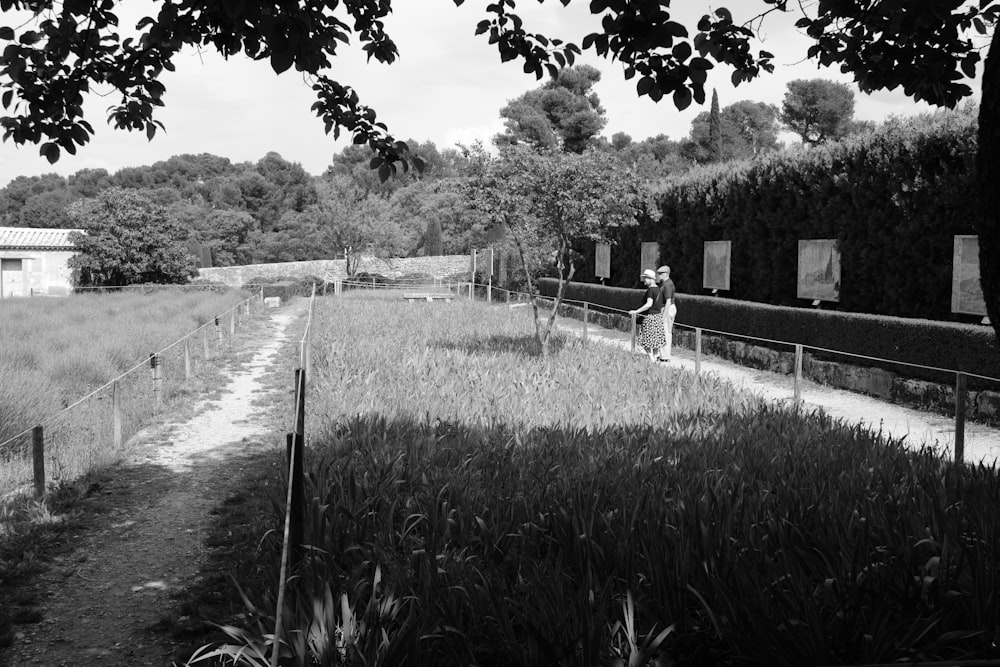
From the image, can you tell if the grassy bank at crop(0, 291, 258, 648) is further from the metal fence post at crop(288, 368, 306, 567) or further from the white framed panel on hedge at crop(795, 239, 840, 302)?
the white framed panel on hedge at crop(795, 239, 840, 302)

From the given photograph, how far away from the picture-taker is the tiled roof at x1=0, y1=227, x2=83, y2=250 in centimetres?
3922

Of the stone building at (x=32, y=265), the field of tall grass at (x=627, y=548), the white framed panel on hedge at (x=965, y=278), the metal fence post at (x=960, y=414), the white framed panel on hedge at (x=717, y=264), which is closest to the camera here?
the field of tall grass at (x=627, y=548)

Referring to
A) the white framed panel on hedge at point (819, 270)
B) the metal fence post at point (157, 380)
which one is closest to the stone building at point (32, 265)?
the metal fence post at point (157, 380)

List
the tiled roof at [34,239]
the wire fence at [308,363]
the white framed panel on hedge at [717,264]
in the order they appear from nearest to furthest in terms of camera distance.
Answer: the wire fence at [308,363] → the white framed panel on hedge at [717,264] → the tiled roof at [34,239]

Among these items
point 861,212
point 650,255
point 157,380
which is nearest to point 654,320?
point 861,212

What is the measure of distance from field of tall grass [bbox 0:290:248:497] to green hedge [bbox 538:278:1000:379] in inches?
321

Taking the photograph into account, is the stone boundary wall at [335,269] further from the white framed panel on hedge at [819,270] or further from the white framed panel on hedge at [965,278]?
the white framed panel on hedge at [965,278]

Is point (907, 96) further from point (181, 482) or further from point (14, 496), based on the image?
point (14, 496)

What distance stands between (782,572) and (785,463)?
203cm

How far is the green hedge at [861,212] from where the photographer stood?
10945 mm

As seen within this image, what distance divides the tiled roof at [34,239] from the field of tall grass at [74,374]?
69.8 ft

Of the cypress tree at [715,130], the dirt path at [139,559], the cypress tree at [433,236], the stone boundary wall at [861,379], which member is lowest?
the dirt path at [139,559]

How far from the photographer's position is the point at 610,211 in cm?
1284

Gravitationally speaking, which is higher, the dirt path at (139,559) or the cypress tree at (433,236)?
the cypress tree at (433,236)
